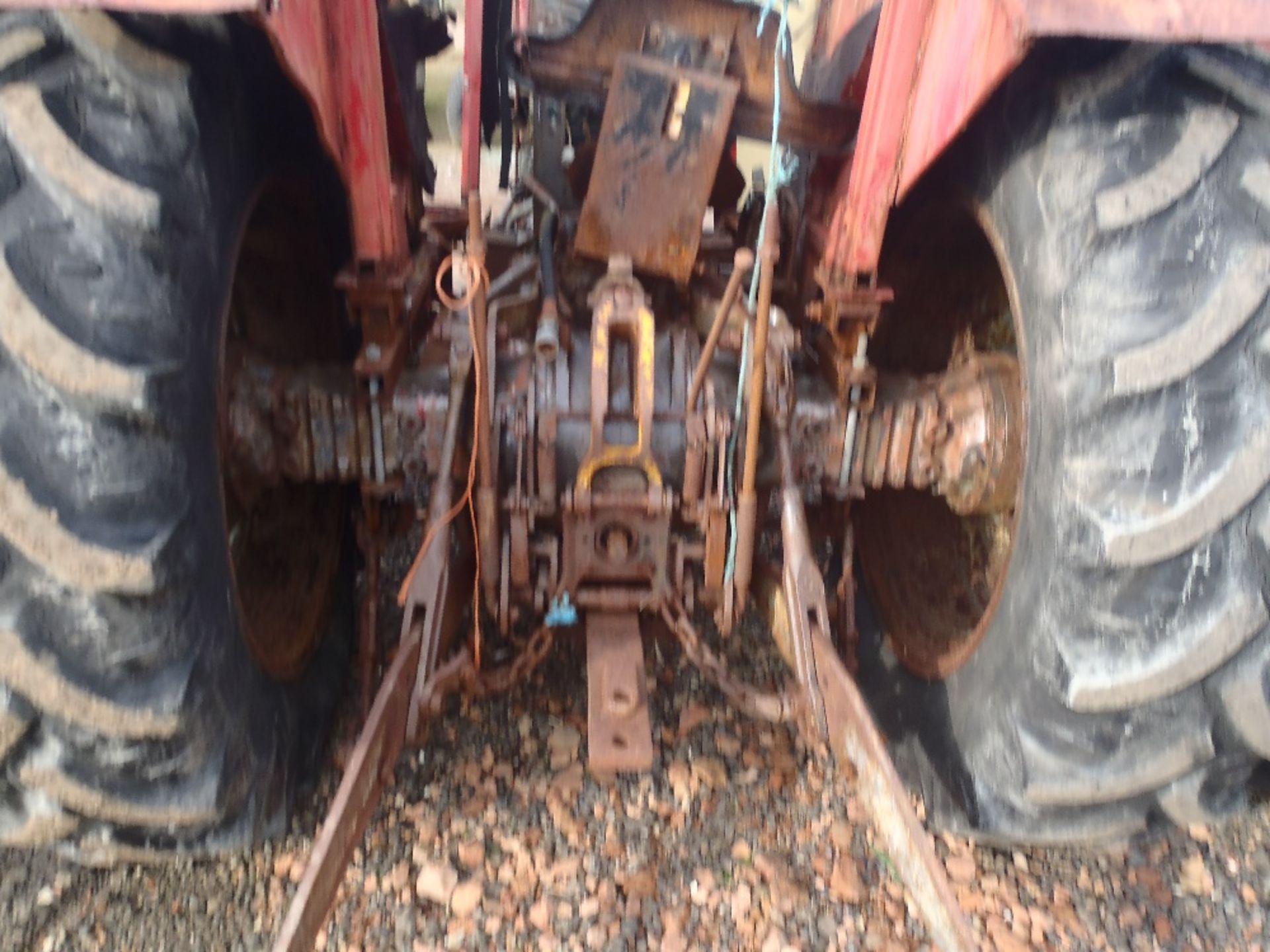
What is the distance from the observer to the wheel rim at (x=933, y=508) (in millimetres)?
2086

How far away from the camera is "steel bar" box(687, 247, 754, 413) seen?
1.38 m

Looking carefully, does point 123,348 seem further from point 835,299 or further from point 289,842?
point 835,299

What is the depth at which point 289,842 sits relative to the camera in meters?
1.87

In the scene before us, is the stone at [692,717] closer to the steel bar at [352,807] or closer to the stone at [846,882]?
the stone at [846,882]

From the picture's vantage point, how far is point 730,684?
5.79ft

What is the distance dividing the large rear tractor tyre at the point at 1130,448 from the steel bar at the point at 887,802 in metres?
0.26

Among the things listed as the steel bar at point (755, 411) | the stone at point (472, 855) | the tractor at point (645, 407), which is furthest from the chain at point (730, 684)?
the stone at point (472, 855)

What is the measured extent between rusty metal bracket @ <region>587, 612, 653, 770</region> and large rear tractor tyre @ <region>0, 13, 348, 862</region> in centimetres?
59

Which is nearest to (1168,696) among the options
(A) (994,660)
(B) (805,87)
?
(A) (994,660)

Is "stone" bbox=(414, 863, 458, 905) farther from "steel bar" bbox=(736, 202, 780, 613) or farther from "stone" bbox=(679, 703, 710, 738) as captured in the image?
"steel bar" bbox=(736, 202, 780, 613)

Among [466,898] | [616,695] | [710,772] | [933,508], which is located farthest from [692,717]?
[933,508]

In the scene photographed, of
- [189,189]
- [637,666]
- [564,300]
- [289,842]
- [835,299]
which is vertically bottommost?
[289,842]

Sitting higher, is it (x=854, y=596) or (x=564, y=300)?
(x=564, y=300)

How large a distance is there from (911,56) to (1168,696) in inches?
44.2
